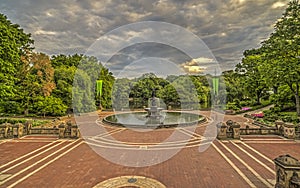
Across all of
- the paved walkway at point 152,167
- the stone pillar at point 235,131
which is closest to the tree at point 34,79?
the paved walkway at point 152,167

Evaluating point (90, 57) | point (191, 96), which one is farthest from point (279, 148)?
point (90, 57)

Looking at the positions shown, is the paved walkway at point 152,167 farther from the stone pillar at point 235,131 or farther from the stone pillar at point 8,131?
the stone pillar at point 8,131

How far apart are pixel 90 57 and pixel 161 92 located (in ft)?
56.1

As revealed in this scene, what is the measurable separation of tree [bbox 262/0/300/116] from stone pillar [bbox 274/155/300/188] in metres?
14.8

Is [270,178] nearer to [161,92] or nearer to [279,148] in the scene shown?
[279,148]

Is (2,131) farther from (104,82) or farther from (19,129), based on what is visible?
(104,82)

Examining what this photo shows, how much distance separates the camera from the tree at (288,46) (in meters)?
17.7

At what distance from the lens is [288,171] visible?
5.68 meters

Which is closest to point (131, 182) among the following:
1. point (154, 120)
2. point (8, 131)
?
point (8, 131)

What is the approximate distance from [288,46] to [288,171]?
1613 centimetres

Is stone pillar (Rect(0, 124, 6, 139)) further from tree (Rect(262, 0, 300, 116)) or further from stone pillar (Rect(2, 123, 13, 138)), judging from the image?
tree (Rect(262, 0, 300, 116))

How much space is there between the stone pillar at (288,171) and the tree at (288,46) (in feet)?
48.5

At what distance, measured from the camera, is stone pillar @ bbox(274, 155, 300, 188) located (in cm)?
556

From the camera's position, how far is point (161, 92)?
44.7 m
